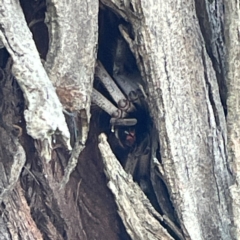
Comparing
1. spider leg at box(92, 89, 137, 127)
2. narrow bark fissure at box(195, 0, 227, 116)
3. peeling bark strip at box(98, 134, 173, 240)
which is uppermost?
narrow bark fissure at box(195, 0, 227, 116)

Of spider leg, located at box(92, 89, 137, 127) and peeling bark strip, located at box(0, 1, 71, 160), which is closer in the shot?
peeling bark strip, located at box(0, 1, 71, 160)

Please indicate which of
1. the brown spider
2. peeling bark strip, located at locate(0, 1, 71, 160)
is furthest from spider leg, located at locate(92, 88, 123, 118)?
peeling bark strip, located at locate(0, 1, 71, 160)

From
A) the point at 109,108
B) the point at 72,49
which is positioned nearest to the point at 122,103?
the point at 109,108

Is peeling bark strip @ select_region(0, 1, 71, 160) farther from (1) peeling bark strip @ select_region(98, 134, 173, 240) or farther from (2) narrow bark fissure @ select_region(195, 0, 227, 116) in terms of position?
(2) narrow bark fissure @ select_region(195, 0, 227, 116)

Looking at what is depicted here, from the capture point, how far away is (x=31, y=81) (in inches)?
28.9

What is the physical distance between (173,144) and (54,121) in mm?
201

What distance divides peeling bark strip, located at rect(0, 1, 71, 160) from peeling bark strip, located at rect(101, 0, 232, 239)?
6.0 inches

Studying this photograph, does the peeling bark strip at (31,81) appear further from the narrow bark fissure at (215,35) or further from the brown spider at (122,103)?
the narrow bark fissure at (215,35)

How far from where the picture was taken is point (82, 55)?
0.81 meters

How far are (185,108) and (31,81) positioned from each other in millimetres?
237

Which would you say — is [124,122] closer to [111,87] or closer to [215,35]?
[111,87]

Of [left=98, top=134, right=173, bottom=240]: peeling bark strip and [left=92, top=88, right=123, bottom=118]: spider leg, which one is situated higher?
[left=92, top=88, right=123, bottom=118]: spider leg

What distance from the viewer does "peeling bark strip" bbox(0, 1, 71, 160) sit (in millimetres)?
716

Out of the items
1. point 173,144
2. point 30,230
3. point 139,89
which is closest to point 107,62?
point 139,89
